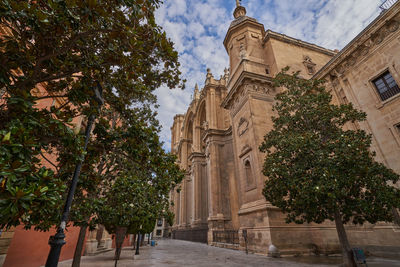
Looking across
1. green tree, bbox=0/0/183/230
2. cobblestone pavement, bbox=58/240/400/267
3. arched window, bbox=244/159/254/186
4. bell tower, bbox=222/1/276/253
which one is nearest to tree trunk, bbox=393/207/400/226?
cobblestone pavement, bbox=58/240/400/267

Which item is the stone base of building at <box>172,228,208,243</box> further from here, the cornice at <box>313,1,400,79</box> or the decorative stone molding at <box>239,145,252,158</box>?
the cornice at <box>313,1,400,79</box>

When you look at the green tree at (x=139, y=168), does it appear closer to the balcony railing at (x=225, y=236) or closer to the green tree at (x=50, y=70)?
the green tree at (x=50, y=70)

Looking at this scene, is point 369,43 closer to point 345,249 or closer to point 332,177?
point 332,177

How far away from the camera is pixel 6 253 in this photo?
5512 millimetres

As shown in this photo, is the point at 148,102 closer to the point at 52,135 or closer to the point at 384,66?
the point at 52,135

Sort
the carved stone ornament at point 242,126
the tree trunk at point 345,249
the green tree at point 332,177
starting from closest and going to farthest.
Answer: the tree trunk at point 345,249, the green tree at point 332,177, the carved stone ornament at point 242,126

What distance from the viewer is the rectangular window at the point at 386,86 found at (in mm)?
9221

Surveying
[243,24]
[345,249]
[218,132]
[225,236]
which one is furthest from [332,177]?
[243,24]

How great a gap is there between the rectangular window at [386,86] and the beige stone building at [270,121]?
0.04 meters

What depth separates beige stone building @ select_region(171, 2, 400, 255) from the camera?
9.25m

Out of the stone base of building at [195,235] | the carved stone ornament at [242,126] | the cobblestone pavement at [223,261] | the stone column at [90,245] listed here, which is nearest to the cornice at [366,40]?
the carved stone ornament at [242,126]

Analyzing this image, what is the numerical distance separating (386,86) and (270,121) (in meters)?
5.96

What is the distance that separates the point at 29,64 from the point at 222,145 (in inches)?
784

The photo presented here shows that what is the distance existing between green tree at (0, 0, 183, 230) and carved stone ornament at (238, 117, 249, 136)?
10028 millimetres
